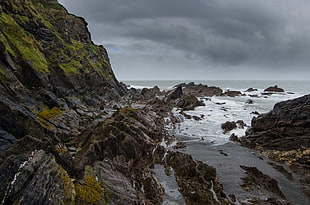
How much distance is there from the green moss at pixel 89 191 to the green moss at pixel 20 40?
28.3m

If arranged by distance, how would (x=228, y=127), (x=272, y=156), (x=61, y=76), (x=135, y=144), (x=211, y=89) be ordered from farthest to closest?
1. (x=211, y=89)
2. (x=61, y=76)
3. (x=228, y=127)
4. (x=272, y=156)
5. (x=135, y=144)

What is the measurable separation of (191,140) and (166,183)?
449 inches

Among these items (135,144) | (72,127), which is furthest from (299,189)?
(72,127)

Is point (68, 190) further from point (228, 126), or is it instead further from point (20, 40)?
point (20, 40)

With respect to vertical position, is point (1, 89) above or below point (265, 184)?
above

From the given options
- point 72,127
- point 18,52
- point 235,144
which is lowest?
point 235,144

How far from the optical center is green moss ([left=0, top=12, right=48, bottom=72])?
28.8m

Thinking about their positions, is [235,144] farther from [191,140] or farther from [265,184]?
[265,184]

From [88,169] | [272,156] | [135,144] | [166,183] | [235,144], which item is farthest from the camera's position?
[235,144]

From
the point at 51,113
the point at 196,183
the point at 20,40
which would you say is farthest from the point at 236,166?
the point at 20,40

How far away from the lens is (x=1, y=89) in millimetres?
Result: 15414

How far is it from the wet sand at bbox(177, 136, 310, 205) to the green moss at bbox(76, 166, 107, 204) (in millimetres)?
7459

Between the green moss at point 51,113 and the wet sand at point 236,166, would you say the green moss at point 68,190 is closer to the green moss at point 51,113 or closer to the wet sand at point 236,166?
the wet sand at point 236,166

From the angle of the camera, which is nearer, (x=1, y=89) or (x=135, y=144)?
(x=135, y=144)
